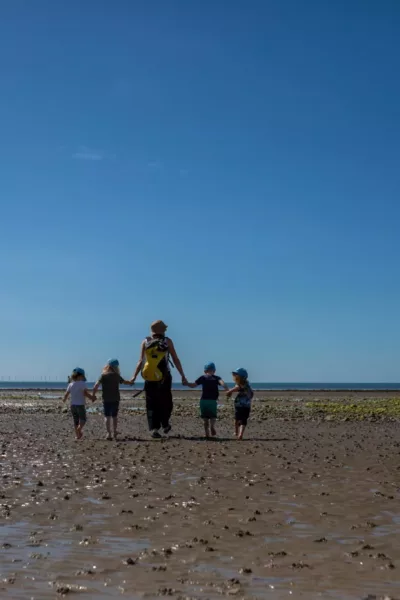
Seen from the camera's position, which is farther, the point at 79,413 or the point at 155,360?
the point at 79,413

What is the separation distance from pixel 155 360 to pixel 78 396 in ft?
9.33

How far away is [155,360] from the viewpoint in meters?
17.3

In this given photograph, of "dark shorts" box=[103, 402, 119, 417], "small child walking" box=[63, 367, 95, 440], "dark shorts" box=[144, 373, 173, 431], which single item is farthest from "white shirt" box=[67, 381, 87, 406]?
"dark shorts" box=[144, 373, 173, 431]

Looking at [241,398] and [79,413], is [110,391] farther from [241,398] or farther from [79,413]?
[241,398]

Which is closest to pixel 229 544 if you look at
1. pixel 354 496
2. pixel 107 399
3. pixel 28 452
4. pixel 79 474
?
pixel 354 496

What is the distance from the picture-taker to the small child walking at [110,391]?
60.1 feet

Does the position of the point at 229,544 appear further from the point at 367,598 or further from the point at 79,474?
the point at 79,474

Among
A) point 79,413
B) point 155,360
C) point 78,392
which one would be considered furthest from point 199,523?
point 78,392

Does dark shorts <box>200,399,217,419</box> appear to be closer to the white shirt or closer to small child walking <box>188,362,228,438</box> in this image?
small child walking <box>188,362,228,438</box>

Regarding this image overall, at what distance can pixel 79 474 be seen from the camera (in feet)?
37.6

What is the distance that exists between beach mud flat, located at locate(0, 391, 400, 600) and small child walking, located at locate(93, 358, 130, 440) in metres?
2.96

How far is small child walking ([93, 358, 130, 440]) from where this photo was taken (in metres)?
18.3

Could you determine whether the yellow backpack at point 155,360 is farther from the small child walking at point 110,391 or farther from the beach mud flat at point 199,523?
the beach mud flat at point 199,523

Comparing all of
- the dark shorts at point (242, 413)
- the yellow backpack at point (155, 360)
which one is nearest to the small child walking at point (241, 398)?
the dark shorts at point (242, 413)
